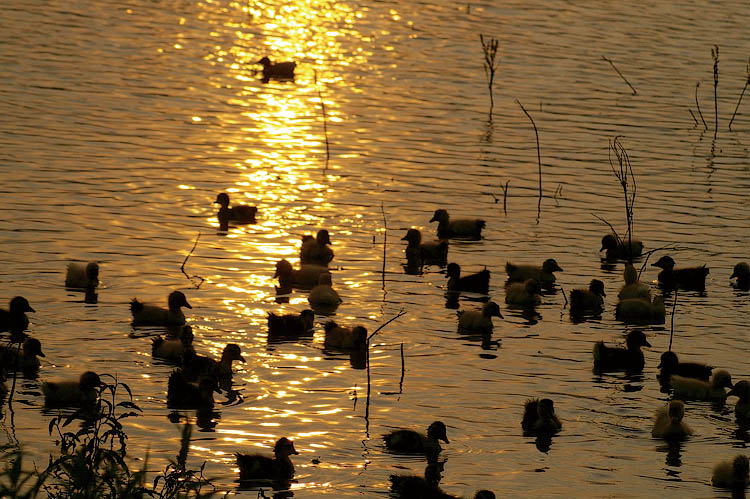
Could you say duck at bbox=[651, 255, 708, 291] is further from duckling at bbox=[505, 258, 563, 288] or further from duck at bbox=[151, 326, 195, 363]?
duck at bbox=[151, 326, 195, 363]

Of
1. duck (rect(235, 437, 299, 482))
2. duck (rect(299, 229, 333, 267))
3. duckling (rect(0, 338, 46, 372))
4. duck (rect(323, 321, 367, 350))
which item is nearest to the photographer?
duck (rect(235, 437, 299, 482))

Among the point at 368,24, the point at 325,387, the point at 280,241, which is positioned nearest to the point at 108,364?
the point at 325,387

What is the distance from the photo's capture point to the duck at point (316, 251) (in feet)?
63.5

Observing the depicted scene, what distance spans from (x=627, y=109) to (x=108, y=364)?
18873 millimetres

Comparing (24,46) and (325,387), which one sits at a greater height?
(24,46)

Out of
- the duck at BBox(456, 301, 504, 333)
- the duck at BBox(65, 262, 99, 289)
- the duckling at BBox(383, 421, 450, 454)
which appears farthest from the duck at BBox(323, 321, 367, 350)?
the duck at BBox(65, 262, 99, 289)

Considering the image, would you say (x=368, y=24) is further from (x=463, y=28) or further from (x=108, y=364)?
(x=108, y=364)

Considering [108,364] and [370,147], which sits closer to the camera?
[108,364]

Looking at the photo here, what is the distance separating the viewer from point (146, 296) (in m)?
17.7

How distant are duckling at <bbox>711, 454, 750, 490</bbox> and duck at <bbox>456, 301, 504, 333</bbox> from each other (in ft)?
15.7

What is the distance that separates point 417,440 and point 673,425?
8.72 feet

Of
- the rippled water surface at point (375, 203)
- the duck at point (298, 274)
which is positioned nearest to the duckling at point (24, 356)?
the rippled water surface at point (375, 203)

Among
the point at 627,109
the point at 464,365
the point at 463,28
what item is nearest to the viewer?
the point at 464,365

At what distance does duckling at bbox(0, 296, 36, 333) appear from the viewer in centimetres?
1583
